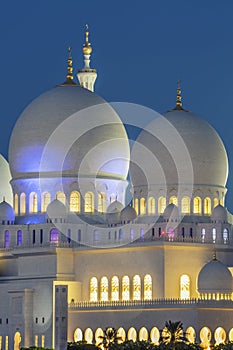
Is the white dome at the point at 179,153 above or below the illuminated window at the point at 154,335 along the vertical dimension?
above

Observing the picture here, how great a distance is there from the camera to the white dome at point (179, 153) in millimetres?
124625

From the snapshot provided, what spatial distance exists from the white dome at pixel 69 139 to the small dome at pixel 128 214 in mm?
5671

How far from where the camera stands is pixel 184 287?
4675 inches

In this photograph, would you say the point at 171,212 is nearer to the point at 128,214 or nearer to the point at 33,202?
the point at 128,214

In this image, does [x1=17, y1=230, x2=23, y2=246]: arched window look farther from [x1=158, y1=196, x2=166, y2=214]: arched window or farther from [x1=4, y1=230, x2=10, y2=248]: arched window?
[x1=158, y1=196, x2=166, y2=214]: arched window

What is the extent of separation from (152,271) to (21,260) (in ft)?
36.4

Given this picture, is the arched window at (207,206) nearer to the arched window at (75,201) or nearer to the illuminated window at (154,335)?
the arched window at (75,201)

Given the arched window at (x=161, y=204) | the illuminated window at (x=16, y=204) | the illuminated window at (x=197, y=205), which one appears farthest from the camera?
the illuminated window at (x=16, y=204)

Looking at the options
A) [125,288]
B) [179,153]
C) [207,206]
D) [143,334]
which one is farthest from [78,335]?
[179,153]

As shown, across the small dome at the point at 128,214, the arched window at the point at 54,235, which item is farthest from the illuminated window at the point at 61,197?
the small dome at the point at 128,214

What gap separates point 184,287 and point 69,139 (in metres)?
14.3

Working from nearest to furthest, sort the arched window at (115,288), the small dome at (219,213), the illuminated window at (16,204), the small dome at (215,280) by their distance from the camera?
the small dome at (215,280) → the arched window at (115,288) → the small dome at (219,213) → the illuminated window at (16,204)

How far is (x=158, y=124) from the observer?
126000 mm

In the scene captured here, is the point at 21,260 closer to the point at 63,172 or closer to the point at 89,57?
the point at 63,172
